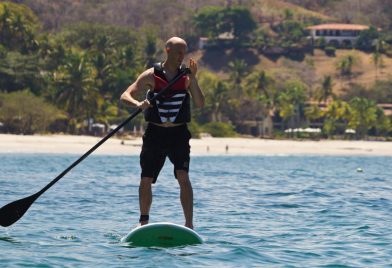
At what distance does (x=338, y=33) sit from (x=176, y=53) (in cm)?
16198

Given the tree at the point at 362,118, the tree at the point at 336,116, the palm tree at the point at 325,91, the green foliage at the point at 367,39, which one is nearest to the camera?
the tree at the point at 362,118

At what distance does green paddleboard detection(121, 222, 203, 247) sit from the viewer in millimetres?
10961

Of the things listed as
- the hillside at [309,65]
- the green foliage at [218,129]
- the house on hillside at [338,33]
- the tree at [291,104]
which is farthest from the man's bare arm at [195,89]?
the house on hillside at [338,33]

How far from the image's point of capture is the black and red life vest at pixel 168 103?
36.7ft

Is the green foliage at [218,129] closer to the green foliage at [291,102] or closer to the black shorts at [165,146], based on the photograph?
the green foliage at [291,102]

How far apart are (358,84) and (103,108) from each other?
6598 centimetres

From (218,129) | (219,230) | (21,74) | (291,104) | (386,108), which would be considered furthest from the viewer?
(386,108)

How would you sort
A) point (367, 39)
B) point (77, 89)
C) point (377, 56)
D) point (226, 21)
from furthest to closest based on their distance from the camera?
A: point (367, 39)
point (226, 21)
point (377, 56)
point (77, 89)

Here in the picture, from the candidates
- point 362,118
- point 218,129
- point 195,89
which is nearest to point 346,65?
point 362,118

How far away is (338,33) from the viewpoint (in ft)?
560

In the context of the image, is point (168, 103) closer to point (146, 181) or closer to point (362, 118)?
point (146, 181)

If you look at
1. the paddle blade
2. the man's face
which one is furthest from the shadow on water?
the man's face

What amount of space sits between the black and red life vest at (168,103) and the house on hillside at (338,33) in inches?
6240

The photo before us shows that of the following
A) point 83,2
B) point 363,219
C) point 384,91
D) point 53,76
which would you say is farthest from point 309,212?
point 83,2
